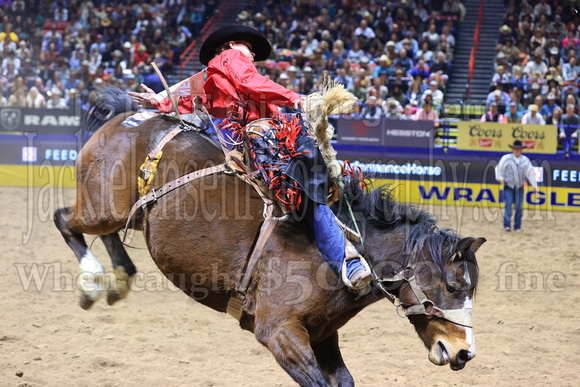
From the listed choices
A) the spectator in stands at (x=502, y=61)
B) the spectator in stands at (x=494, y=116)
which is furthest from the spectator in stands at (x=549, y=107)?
the spectator in stands at (x=502, y=61)

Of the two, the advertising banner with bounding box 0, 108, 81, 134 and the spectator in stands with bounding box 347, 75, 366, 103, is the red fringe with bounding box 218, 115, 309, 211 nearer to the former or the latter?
the spectator in stands with bounding box 347, 75, 366, 103

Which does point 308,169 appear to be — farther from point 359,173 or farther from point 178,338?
point 178,338

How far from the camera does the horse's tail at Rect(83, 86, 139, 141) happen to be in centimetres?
492

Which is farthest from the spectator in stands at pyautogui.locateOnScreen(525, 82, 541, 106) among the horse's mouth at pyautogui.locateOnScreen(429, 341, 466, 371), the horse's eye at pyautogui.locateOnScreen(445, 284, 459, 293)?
the horse's mouth at pyautogui.locateOnScreen(429, 341, 466, 371)

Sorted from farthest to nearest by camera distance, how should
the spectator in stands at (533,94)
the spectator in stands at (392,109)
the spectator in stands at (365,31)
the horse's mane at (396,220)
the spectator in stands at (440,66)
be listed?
1. the spectator in stands at (365,31)
2. the spectator in stands at (440,66)
3. the spectator in stands at (533,94)
4. the spectator in stands at (392,109)
5. the horse's mane at (396,220)

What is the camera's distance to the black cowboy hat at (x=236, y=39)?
412cm

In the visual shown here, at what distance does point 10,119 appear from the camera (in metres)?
14.2

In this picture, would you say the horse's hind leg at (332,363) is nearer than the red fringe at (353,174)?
Yes

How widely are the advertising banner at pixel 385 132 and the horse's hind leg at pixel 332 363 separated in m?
9.37

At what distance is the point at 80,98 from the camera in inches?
605

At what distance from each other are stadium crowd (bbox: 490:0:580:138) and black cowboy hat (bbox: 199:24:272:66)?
33.0 ft

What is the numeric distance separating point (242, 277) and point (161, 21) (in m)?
16.7

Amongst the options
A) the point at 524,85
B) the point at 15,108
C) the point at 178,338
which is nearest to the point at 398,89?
the point at 524,85

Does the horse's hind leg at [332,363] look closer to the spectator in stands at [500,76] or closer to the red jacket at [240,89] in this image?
the red jacket at [240,89]
